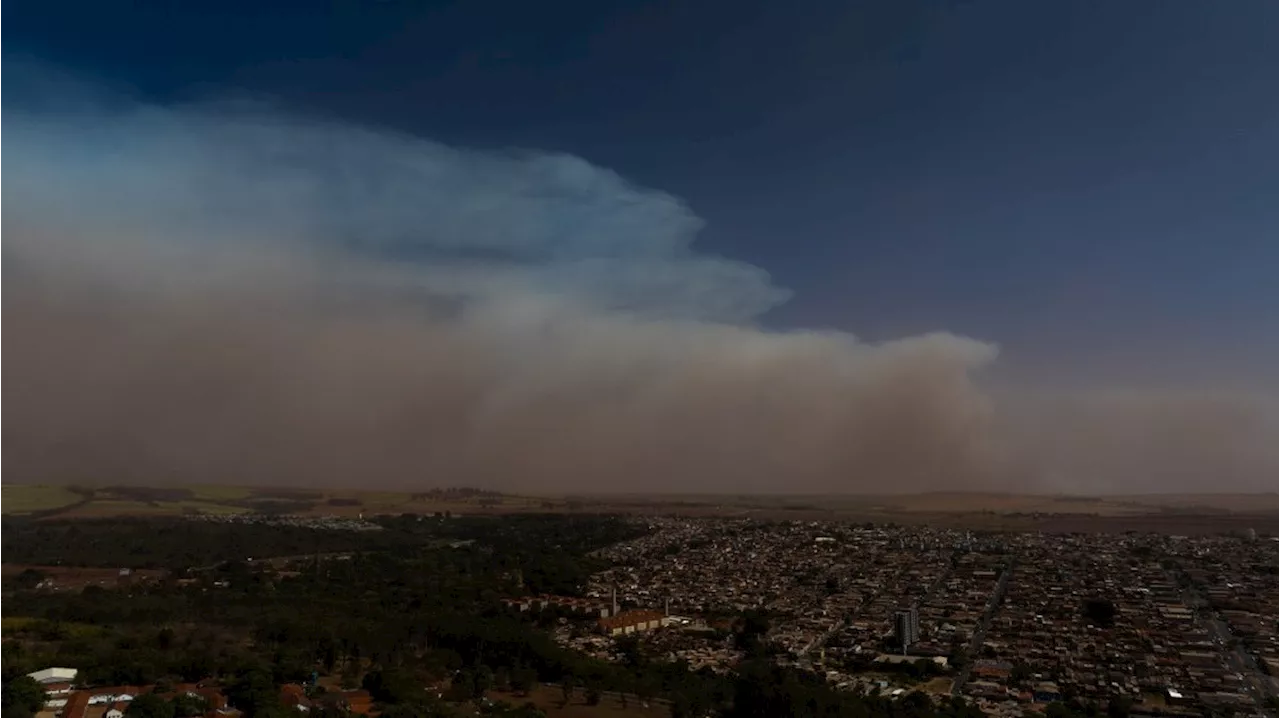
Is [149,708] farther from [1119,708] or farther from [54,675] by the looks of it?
[1119,708]

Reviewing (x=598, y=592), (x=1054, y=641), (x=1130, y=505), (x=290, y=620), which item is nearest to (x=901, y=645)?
(x=1054, y=641)

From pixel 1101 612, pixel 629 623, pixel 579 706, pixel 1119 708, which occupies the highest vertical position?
pixel 1101 612

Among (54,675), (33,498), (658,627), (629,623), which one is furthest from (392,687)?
(33,498)

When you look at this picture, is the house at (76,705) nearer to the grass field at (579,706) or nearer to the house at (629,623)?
the grass field at (579,706)

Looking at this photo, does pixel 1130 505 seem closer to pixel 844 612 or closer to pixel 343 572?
pixel 844 612

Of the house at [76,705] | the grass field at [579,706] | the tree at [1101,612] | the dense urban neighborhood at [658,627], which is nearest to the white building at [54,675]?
the dense urban neighborhood at [658,627]

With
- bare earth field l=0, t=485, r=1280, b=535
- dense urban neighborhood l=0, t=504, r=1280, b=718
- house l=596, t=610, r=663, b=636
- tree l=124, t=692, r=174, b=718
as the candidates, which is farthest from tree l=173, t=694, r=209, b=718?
bare earth field l=0, t=485, r=1280, b=535
